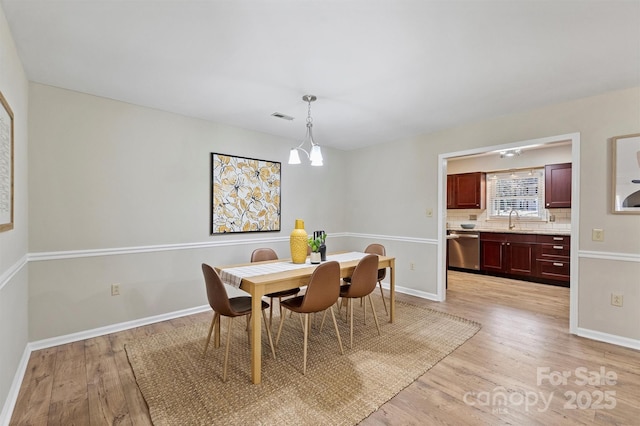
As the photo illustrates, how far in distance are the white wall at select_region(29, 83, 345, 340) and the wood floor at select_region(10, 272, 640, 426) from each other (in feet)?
1.36

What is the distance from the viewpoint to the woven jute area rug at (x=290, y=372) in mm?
1818

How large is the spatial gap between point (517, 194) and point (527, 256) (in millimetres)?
1341

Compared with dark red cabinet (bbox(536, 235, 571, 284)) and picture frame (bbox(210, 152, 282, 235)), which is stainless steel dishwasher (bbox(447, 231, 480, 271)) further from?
picture frame (bbox(210, 152, 282, 235))

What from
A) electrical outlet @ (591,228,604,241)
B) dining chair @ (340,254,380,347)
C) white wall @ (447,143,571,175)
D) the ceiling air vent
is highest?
the ceiling air vent

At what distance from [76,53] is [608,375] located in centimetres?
468

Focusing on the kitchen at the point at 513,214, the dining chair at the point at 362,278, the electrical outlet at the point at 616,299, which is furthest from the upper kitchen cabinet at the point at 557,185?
the dining chair at the point at 362,278

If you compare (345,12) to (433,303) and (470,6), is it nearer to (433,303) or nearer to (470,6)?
(470,6)

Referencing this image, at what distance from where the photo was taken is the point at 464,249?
5.96 m

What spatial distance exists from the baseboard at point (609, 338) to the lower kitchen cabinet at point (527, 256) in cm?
221

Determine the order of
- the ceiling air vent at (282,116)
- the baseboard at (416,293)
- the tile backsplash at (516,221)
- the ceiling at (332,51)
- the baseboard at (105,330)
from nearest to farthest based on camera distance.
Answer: the ceiling at (332,51) < the baseboard at (105,330) < the ceiling air vent at (282,116) < the baseboard at (416,293) < the tile backsplash at (516,221)

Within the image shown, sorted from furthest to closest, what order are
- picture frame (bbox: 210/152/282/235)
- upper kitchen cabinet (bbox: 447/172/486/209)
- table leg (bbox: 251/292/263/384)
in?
upper kitchen cabinet (bbox: 447/172/486/209), picture frame (bbox: 210/152/282/235), table leg (bbox: 251/292/263/384)

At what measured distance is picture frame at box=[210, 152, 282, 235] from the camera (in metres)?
3.78

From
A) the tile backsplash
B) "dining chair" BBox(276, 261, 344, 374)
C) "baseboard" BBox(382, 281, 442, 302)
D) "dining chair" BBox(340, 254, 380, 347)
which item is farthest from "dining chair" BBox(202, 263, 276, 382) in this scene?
the tile backsplash

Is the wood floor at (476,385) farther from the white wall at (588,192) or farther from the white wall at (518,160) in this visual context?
the white wall at (518,160)
